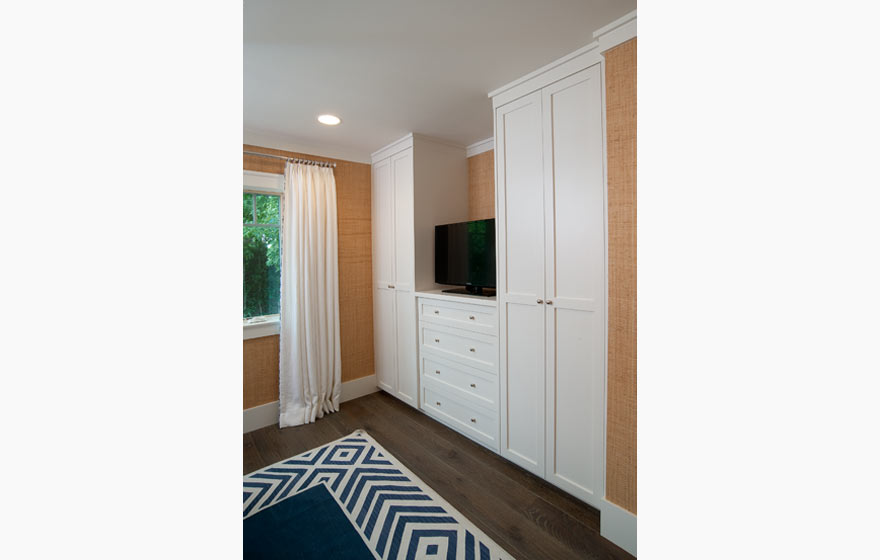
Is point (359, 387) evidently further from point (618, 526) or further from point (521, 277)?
point (618, 526)

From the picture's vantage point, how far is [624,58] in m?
1.62

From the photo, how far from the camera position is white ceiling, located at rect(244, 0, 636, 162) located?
1591 mm

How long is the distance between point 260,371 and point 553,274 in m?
2.64

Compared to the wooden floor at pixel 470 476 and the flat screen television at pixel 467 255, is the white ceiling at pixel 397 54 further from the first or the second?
the wooden floor at pixel 470 476

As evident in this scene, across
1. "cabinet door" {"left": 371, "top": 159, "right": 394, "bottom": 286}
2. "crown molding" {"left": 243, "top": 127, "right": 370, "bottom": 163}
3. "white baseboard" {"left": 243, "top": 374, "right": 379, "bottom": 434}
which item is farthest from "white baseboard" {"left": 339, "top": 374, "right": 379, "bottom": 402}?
"crown molding" {"left": 243, "top": 127, "right": 370, "bottom": 163}

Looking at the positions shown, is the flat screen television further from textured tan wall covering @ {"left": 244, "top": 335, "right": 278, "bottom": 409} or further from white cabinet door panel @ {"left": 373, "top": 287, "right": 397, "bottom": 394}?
textured tan wall covering @ {"left": 244, "top": 335, "right": 278, "bottom": 409}

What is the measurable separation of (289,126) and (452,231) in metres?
1.60

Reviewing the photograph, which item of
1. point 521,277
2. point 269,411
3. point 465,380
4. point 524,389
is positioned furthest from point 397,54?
point 269,411

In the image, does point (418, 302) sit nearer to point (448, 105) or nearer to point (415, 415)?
point (415, 415)

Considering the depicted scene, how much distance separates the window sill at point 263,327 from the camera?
3074 mm
